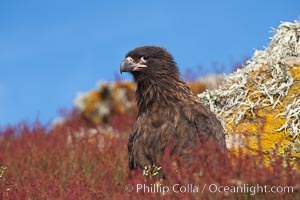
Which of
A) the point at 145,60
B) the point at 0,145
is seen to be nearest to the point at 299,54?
the point at 145,60

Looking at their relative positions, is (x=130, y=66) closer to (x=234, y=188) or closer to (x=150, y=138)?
(x=150, y=138)

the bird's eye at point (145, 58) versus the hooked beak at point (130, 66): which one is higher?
the bird's eye at point (145, 58)

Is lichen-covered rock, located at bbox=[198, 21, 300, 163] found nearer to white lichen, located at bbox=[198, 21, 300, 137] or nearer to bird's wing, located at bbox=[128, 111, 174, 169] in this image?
white lichen, located at bbox=[198, 21, 300, 137]

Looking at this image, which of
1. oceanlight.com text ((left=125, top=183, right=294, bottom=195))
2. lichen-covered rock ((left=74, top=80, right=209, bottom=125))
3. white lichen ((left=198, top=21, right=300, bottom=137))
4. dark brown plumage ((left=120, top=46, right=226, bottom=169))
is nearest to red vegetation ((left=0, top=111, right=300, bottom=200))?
oceanlight.com text ((left=125, top=183, right=294, bottom=195))

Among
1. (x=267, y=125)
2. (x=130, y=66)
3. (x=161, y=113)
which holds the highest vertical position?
(x=130, y=66)

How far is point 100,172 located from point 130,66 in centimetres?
256

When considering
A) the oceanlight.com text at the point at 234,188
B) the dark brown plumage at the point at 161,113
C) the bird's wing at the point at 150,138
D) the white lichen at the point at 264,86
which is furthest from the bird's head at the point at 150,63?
the oceanlight.com text at the point at 234,188

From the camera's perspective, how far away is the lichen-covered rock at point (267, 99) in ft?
26.5

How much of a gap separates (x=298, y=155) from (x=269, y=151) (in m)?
0.37

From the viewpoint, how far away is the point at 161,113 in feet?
23.8

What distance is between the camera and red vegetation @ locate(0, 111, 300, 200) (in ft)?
16.4

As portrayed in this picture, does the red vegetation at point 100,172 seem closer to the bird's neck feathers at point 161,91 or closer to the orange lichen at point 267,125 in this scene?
the bird's neck feathers at point 161,91

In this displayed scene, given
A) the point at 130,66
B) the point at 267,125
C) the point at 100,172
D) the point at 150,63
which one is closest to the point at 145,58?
the point at 150,63

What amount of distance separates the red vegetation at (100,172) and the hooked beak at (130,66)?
1.33 m
